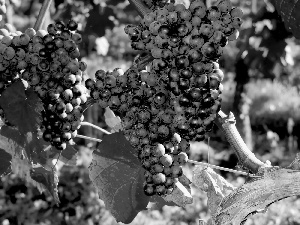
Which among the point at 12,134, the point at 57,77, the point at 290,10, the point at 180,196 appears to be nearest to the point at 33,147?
the point at 12,134

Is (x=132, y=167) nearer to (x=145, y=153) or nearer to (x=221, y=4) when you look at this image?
(x=145, y=153)

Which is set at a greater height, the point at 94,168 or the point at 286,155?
the point at 94,168

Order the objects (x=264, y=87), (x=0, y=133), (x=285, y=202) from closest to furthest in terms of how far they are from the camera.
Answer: (x=0, y=133) → (x=285, y=202) → (x=264, y=87)

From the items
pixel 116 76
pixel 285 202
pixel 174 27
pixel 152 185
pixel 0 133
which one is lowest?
pixel 285 202

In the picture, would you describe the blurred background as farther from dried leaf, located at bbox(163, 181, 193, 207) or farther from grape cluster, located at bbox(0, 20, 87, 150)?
dried leaf, located at bbox(163, 181, 193, 207)

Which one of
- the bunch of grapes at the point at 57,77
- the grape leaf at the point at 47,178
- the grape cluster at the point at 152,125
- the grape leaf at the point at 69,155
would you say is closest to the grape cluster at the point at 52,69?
the bunch of grapes at the point at 57,77

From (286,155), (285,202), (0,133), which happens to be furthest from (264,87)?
(0,133)
